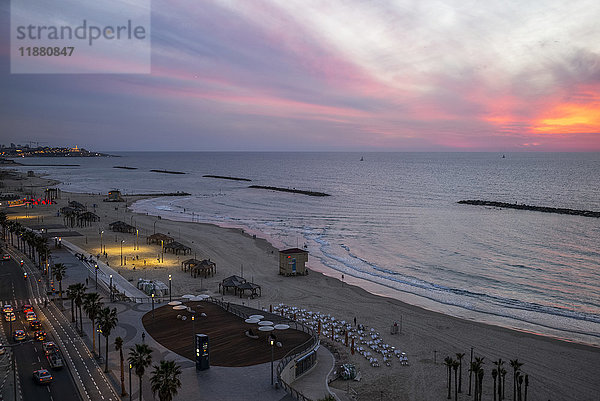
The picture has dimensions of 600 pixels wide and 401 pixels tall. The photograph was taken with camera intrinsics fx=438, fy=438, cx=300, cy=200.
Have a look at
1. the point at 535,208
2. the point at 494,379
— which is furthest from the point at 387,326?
the point at 535,208

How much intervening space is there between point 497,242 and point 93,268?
205 feet

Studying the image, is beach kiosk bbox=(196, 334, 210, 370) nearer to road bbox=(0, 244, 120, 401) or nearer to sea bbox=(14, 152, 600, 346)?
road bbox=(0, 244, 120, 401)

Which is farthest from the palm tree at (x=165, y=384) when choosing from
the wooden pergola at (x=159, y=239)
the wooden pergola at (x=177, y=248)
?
the wooden pergola at (x=159, y=239)

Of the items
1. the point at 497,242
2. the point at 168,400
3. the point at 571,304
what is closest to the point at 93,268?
the point at 168,400

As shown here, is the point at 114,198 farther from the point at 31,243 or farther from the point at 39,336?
the point at 39,336

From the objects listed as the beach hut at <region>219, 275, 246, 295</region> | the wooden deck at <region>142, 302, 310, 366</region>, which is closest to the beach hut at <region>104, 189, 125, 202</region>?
the beach hut at <region>219, 275, 246, 295</region>

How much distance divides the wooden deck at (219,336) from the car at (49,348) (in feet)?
20.6

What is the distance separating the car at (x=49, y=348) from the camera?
29266 millimetres

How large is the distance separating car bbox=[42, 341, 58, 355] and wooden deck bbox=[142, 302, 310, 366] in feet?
20.6

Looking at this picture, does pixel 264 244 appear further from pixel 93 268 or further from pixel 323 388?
pixel 323 388

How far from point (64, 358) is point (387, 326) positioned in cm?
2582

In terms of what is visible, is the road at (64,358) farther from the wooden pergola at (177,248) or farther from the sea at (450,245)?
the sea at (450,245)

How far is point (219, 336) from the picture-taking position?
106 feet

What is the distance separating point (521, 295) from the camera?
47.9 meters
